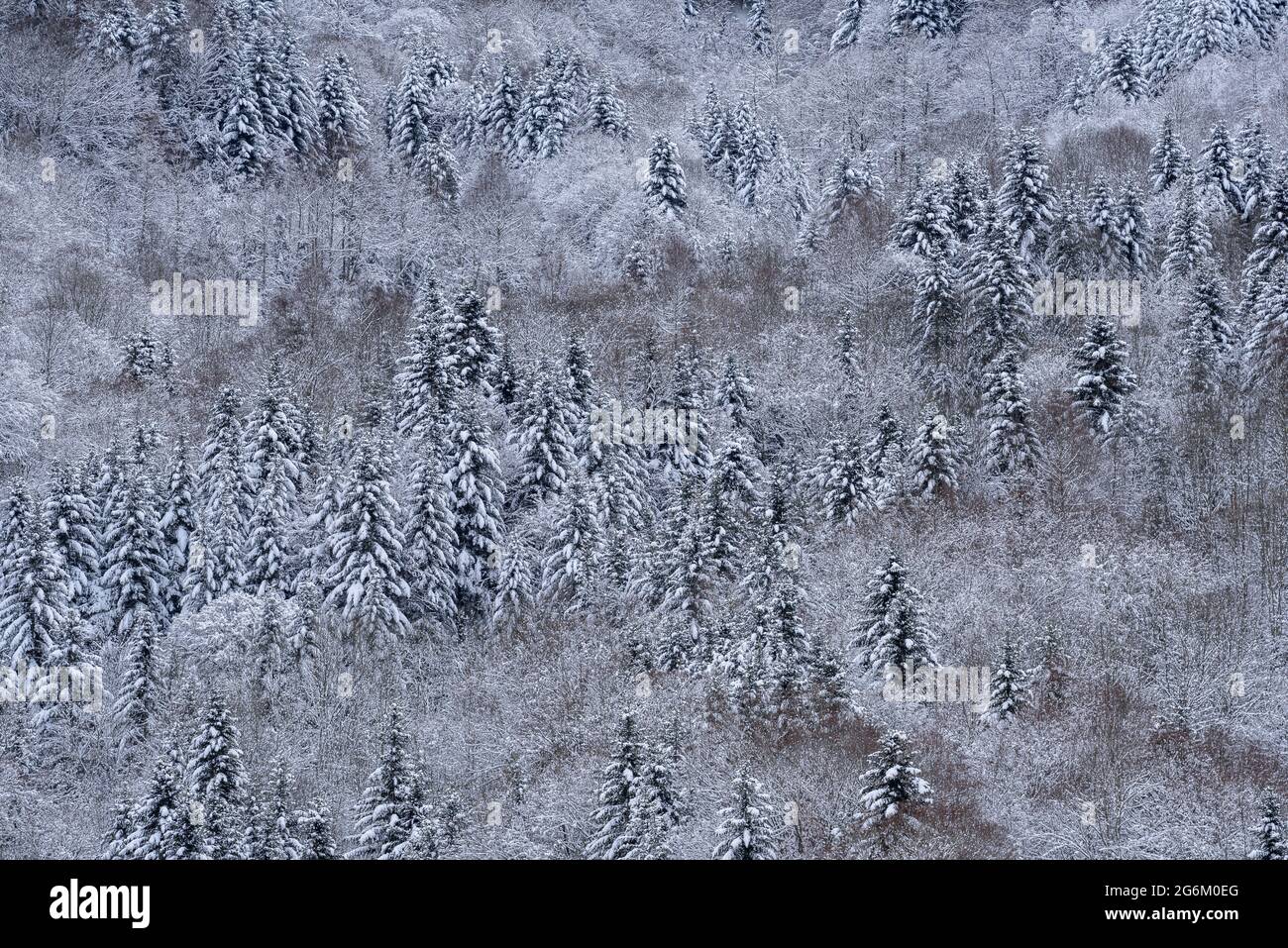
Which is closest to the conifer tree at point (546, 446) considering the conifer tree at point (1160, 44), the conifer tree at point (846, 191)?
the conifer tree at point (846, 191)

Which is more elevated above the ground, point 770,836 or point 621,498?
point 621,498

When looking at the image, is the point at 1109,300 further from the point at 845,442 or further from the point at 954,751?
the point at 954,751

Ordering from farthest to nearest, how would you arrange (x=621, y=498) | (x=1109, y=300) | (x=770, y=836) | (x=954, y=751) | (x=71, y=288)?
(x=71, y=288), (x=1109, y=300), (x=621, y=498), (x=954, y=751), (x=770, y=836)

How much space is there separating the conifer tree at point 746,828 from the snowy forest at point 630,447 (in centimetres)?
11

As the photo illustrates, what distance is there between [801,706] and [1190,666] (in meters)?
9.84

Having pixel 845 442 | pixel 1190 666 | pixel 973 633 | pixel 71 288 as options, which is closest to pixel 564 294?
pixel 845 442

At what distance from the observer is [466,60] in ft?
193

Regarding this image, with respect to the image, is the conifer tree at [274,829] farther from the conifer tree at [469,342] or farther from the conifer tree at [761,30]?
the conifer tree at [761,30]

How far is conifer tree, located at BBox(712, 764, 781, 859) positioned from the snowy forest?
11 centimetres

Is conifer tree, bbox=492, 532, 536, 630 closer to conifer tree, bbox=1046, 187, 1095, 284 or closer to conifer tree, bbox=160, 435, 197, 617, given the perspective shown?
conifer tree, bbox=160, 435, 197, 617

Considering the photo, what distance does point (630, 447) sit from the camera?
132 feet

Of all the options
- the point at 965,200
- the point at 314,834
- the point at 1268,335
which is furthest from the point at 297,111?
the point at 1268,335

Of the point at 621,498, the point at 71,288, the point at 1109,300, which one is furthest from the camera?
the point at 71,288

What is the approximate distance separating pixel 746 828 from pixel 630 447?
1526cm
